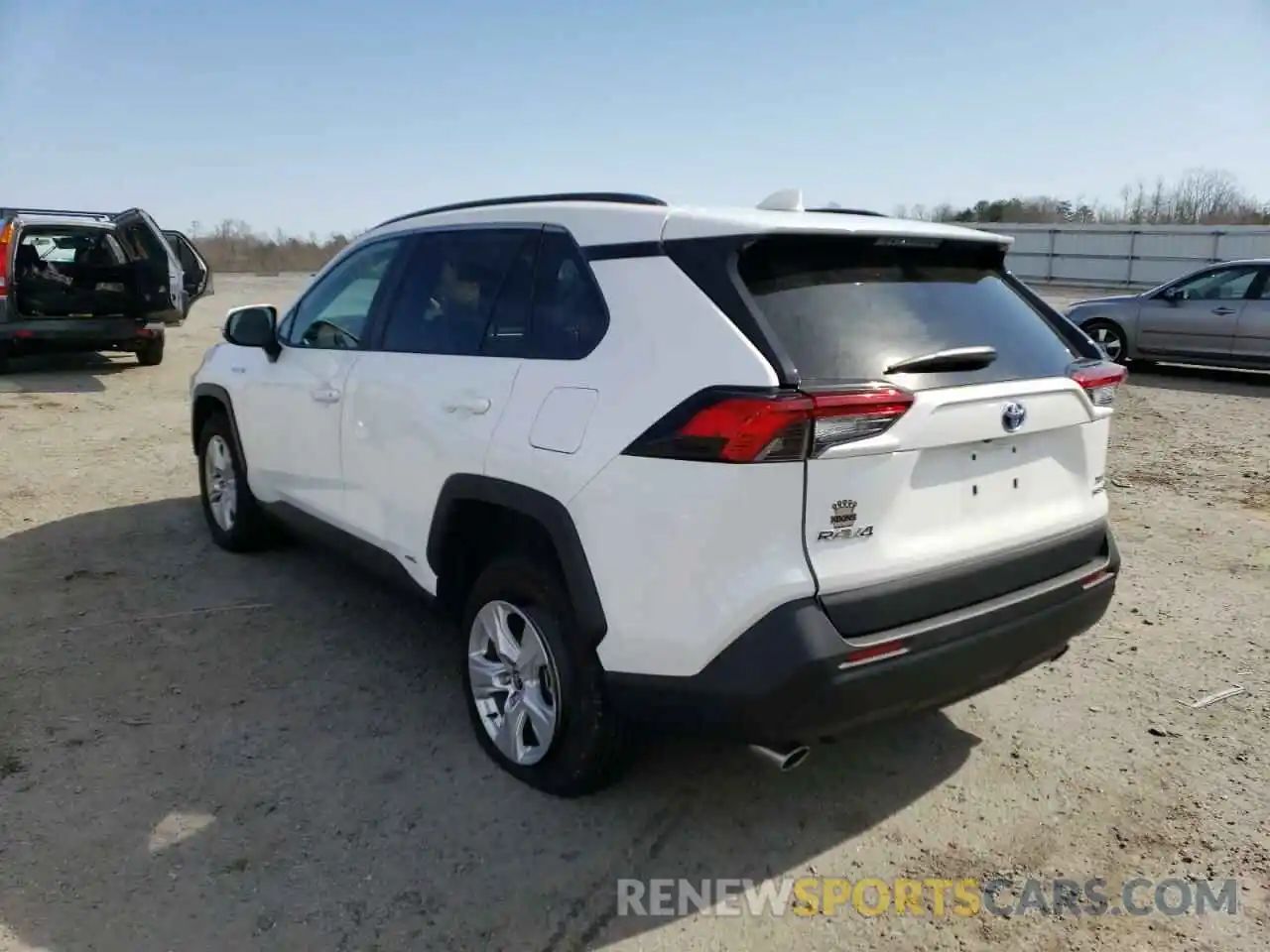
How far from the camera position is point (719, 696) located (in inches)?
99.7

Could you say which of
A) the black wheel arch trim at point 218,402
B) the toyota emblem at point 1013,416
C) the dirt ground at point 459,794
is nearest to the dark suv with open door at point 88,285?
the black wheel arch trim at point 218,402

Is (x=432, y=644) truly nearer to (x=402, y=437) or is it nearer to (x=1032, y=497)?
(x=402, y=437)

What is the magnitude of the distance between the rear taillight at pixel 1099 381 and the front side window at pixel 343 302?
8.74 feet

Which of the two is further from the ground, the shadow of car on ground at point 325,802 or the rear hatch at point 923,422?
the rear hatch at point 923,422

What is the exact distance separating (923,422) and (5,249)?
1117 centimetres

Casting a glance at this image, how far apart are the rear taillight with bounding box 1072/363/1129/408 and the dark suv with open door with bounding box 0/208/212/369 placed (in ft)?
36.6

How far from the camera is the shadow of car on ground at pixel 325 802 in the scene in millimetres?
2625

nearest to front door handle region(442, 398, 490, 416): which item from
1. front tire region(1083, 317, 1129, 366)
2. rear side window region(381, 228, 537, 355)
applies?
rear side window region(381, 228, 537, 355)

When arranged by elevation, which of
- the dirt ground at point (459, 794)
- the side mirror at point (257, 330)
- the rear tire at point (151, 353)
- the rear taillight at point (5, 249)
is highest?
the rear taillight at point (5, 249)

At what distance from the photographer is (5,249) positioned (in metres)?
10.5

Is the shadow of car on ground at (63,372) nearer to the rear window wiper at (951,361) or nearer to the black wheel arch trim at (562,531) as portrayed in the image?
the black wheel arch trim at (562,531)

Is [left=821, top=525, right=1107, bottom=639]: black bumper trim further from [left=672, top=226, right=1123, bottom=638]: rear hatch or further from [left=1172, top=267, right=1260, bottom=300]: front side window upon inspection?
[left=1172, top=267, right=1260, bottom=300]: front side window

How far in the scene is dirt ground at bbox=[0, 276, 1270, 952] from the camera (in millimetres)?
2605

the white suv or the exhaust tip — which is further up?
the white suv
